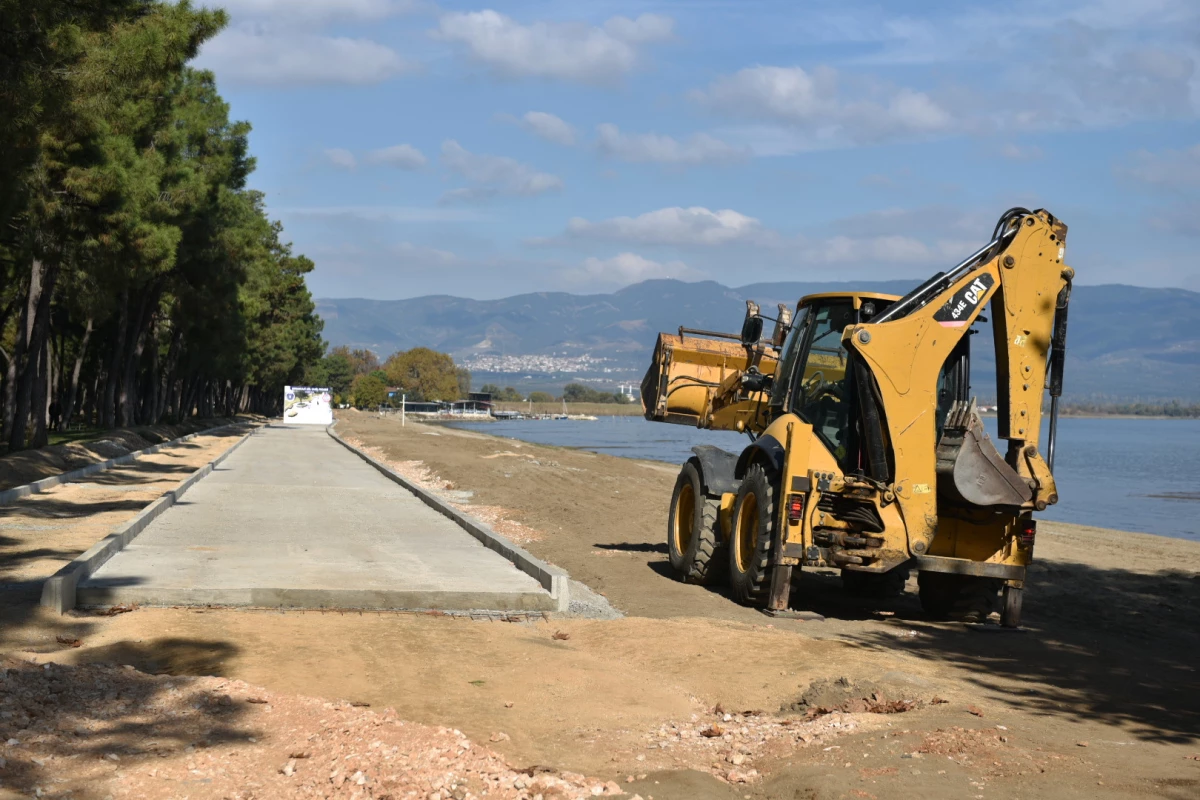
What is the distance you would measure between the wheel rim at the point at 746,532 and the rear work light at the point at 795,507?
1.09 meters

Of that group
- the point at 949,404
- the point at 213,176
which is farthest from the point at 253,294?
the point at 949,404

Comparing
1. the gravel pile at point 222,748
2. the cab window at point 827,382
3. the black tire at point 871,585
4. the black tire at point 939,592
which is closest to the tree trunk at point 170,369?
the black tire at point 871,585

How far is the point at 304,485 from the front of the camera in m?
26.2

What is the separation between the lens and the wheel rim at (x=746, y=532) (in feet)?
42.5

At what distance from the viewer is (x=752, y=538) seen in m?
13.1

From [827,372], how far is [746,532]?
1922mm

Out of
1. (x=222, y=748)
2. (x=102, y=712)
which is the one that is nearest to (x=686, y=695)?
(x=222, y=748)

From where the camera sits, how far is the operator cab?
12.3m

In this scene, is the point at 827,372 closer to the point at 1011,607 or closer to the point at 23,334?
the point at 1011,607

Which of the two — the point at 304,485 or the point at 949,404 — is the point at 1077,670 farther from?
the point at 304,485

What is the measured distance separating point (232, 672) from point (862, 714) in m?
4.14

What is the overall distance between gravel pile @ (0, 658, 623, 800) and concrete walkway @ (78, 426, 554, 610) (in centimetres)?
358

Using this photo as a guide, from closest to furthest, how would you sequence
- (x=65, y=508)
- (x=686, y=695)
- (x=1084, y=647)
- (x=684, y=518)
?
(x=686, y=695) < (x=1084, y=647) < (x=684, y=518) < (x=65, y=508)

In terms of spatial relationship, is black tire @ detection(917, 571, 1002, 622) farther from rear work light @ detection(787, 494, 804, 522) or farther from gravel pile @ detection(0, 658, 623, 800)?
gravel pile @ detection(0, 658, 623, 800)
